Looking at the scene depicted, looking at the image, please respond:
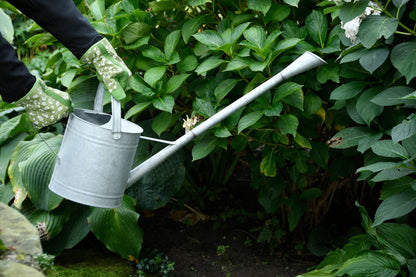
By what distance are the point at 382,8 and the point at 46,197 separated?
1.67 metres

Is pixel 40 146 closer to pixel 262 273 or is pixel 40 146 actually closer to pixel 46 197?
pixel 46 197

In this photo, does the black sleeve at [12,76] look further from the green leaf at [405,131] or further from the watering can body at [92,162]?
the green leaf at [405,131]

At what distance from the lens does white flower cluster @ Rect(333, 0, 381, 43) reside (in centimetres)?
177

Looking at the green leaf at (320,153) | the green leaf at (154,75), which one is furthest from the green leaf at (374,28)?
the green leaf at (154,75)

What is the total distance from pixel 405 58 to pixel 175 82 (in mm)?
957

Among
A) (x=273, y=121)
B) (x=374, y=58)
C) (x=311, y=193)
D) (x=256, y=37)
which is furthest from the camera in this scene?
(x=311, y=193)

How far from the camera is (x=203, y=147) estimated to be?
2182 mm

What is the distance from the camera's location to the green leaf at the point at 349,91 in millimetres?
1923

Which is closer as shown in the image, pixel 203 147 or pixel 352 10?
pixel 352 10

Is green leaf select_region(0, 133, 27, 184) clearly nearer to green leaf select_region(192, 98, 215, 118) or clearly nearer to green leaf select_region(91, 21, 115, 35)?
green leaf select_region(91, 21, 115, 35)

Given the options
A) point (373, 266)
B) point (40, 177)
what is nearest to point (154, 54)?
point (40, 177)

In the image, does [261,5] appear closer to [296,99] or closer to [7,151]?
[296,99]

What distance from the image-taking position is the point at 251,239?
2.79 m

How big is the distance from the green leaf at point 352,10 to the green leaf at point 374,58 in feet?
0.53
